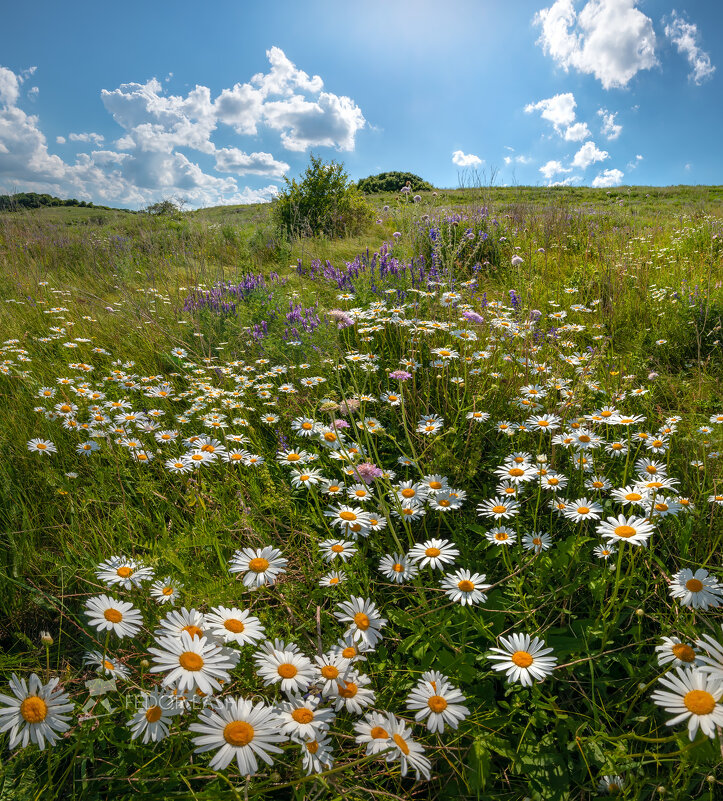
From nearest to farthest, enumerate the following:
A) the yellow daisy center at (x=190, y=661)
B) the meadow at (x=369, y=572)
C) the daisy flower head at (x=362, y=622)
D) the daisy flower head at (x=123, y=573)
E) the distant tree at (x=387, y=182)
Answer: the yellow daisy center at (x=190, y=661), the meadow at (x=369, y=572), the daisy flower head at (x=362, y=622), the daisy flower head at (x=123, y=573), the distant tree at (x=387, y=182)

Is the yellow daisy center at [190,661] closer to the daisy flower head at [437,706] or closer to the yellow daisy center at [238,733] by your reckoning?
the yellow daisy center at [238,733]

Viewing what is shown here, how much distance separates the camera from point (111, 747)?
1.17 metres

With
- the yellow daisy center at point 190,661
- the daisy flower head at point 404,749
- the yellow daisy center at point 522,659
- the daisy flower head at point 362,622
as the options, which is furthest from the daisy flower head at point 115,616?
the yellow daisy center at point 522,659

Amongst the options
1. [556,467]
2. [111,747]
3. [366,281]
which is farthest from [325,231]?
[111,747]

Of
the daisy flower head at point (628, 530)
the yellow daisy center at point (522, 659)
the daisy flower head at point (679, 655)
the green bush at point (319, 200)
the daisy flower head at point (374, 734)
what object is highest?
the green bush at point (319, 200)

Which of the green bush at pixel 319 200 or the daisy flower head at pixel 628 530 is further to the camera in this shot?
the green bush at pixel 319 200

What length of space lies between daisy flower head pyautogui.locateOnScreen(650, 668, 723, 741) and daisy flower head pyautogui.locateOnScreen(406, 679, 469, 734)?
384 millimetres

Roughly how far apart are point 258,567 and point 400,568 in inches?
18.1

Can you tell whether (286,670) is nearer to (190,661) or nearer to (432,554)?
(190,661)

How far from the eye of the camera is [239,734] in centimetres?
79

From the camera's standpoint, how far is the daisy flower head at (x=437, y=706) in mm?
938

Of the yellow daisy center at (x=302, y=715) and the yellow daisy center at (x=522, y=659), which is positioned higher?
the yellow daisy center at (x=522, y=659)

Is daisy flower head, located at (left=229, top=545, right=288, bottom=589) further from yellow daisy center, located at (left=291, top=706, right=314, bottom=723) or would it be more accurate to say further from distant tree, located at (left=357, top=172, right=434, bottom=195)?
distant tree, located at (left=357, top=172, right=434, bottom=195)

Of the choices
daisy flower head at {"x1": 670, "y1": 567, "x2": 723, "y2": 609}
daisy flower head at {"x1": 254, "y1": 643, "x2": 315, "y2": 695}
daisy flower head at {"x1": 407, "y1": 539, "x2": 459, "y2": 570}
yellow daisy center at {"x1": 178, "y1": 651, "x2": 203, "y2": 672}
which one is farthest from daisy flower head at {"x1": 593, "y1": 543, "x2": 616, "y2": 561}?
yellow daisy center at {"x1": 178, "y1": 651, "x2": 203, "y2": 672}
